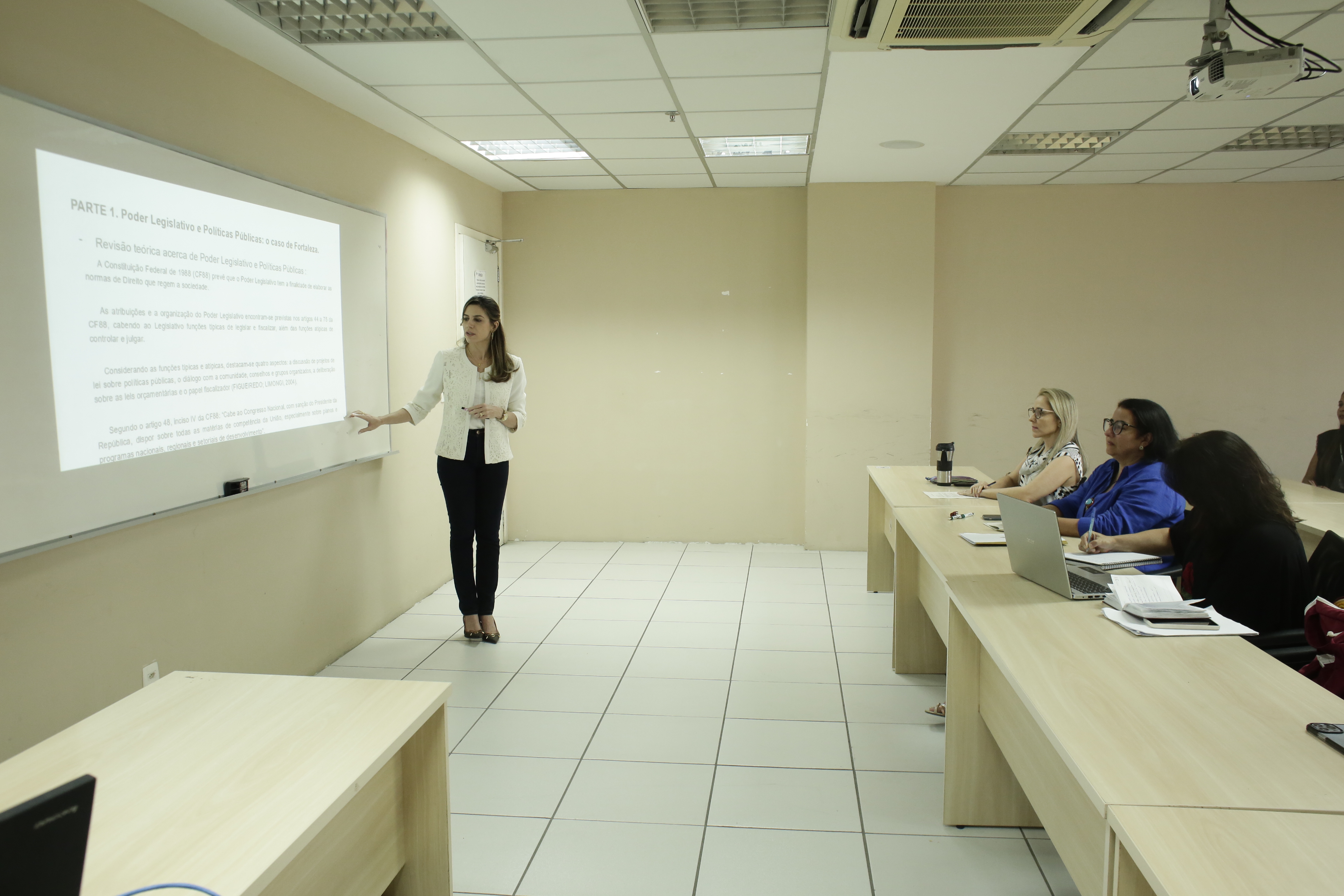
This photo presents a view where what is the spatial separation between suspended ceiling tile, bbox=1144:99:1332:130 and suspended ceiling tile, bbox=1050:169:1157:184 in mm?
1102

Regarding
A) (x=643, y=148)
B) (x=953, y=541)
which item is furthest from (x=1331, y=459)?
(x=643, y=148)

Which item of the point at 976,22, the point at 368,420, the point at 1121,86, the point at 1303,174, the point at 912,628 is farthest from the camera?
the point at 1303,174

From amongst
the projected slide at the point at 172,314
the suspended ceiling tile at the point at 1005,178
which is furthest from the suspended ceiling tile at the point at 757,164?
the projected slide at the point at 172,314

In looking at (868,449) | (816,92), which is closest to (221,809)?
(816,92)

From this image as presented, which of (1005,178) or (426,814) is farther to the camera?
(1005,178)

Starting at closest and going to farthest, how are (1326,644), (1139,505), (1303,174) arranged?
(1326,644) < (1139,505) < (1303,174)

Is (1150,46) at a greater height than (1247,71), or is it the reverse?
(1150,46)

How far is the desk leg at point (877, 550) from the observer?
4988mm

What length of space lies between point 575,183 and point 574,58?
261 cm

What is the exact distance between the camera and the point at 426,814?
181 centimetres

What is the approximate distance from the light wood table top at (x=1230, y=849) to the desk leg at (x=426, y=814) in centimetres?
134

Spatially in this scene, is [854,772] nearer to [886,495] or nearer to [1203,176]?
[886,495]

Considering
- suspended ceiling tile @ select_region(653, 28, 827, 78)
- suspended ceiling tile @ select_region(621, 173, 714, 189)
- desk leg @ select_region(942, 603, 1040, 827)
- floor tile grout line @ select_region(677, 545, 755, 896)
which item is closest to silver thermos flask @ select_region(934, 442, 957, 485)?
floor tile grout line @ select_region(677, 545, 755, 896)

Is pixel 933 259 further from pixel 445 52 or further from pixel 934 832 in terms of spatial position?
pixel 934 832
